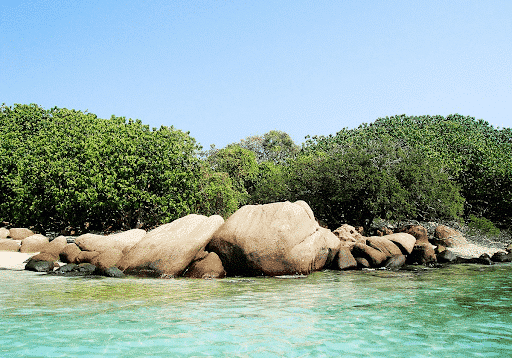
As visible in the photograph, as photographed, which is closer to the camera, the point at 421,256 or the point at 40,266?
the point at 40,266

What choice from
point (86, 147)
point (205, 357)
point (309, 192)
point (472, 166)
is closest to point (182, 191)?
point (86, 147)

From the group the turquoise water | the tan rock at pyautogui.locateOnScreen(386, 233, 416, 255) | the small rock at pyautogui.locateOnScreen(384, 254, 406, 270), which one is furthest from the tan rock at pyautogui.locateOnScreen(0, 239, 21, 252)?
the tan rock at pyautogui.locateOnScreen(386, 233, 416, 255)

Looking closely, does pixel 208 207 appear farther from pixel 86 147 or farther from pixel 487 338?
pixel 487 338

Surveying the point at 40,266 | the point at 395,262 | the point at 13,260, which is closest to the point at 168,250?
the point at 40,266

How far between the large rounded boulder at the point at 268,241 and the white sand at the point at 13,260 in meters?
6.37

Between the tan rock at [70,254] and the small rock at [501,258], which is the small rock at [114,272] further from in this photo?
the small rock at [501,258]

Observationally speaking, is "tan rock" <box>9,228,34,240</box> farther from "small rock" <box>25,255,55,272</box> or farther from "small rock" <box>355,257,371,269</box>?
"small rock" <box>355,257,371,269</box>

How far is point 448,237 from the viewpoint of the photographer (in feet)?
75.5

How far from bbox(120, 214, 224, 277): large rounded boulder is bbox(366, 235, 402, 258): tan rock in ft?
21.1

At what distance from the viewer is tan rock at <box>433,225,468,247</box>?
2270 cm

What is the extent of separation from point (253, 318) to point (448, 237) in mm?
17339

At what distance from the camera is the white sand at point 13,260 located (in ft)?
50.8

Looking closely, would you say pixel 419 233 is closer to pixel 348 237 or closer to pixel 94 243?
pixel 348 237

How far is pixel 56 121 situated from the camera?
32625 mm
